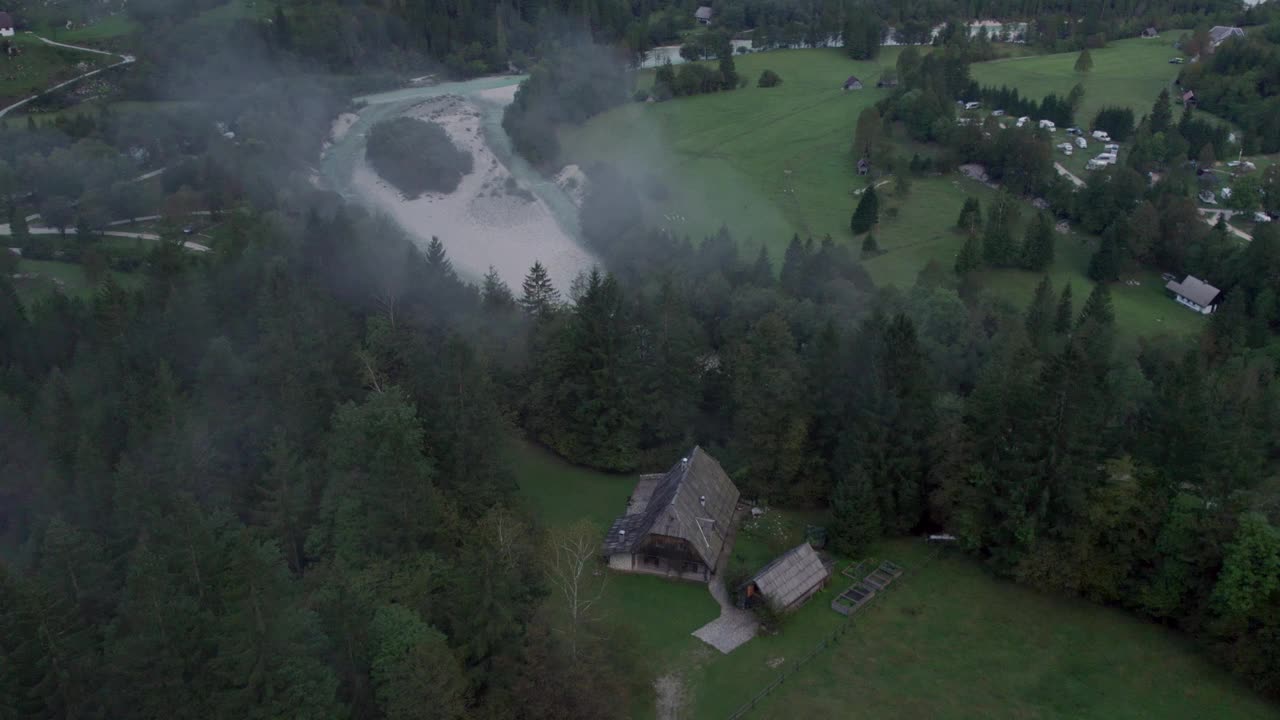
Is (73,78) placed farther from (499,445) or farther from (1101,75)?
(1101,75)

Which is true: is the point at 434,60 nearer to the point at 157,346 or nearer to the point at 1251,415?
the point at 157,346

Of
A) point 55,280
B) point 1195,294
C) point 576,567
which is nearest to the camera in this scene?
point 576,567

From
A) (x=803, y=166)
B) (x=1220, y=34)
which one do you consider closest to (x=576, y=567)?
(x=803, y=166)

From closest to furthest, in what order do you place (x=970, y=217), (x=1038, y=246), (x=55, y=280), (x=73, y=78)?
(x=55, y=280), (x=1038, y=246), (x=970, y=217), (x=73, y=78)

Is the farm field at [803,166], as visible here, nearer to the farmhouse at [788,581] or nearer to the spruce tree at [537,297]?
the spruce tree at [537,297]

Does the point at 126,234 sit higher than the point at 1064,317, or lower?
higher

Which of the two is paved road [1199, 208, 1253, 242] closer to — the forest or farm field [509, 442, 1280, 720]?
the forest
